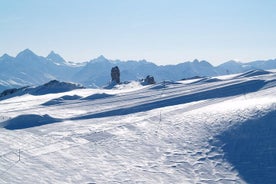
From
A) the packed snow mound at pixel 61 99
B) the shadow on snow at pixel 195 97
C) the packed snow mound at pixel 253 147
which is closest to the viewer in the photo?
the packed snow mound at pixel 253 147

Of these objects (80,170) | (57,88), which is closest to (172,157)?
(80,170)

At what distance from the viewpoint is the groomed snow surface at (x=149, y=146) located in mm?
15148

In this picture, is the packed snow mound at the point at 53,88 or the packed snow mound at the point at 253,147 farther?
the packed snow mound at the point at 53,88

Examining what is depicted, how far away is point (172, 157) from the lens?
17.2 metres

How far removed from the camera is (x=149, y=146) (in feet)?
60.6

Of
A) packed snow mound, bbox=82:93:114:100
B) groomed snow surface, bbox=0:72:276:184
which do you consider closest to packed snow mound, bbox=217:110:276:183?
groomed snow surface, bbox=0:72:276:184

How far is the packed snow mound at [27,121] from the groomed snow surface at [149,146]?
6 centimetres

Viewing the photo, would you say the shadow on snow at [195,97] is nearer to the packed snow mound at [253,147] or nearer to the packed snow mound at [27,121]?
the packed snow mound at [27,121]

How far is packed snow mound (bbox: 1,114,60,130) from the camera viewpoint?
22.8 metres

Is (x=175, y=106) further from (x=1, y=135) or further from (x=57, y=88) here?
(x=57, y=88)

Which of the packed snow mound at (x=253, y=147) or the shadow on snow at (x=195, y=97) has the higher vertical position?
the shadow on snow at (x=195, y=97)

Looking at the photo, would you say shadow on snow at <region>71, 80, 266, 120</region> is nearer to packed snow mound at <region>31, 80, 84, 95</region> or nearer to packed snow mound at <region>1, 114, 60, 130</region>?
packed snow mound at <region>1, 114, 60, 130</region>

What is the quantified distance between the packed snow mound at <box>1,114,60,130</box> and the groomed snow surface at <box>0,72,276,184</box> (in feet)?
0.18

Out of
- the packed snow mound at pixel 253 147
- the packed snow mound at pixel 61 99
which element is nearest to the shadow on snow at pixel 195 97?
the packed snow mound at pixel 253 147
